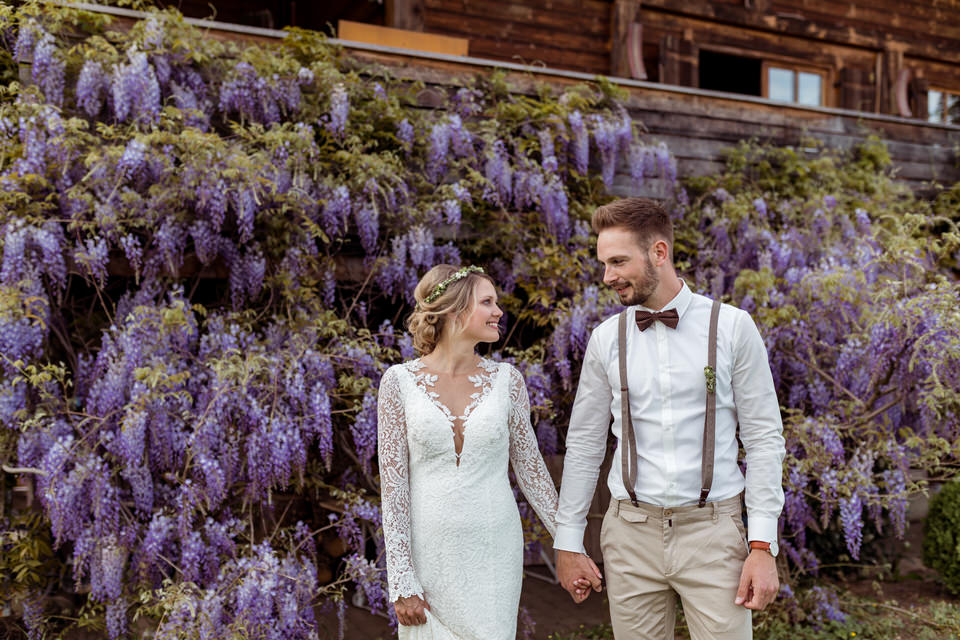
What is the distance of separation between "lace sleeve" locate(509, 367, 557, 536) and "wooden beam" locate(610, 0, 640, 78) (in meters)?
5.66

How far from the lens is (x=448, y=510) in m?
2.31

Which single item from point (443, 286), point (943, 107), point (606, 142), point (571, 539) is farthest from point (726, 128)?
point (943, 107)

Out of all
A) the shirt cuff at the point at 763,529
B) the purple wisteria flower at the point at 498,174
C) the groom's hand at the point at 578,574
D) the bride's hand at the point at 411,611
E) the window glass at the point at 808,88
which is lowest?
the bride's hand at the point at 411,611

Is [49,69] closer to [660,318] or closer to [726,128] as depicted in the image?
→ [660,318]

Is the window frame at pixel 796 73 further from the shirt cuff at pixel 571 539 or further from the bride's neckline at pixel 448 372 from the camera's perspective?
the shirt cuff at pixel 571 539

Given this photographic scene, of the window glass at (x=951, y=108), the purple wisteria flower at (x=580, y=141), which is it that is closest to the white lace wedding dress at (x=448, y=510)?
the purple wisteria flower at (x=580, y=141)

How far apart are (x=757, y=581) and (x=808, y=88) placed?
8139 millimetres

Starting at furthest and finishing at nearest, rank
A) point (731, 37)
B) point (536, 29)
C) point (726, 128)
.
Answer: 1. point (731, 37)
2. point (536, 29)
3. point (726, 128)

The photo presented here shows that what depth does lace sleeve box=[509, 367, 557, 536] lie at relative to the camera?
8.09ft

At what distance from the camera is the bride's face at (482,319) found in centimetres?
240

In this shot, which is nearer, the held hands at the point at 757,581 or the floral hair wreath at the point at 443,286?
the held hands at the point at 757,581

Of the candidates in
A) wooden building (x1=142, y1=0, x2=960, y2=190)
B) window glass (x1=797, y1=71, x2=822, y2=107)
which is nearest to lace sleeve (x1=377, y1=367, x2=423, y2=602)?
wooden building (x1=142, y1=0, x2=960, y2=190)

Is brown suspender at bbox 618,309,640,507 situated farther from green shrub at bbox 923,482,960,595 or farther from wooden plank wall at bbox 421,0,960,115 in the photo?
wooden plank wall at bbox 421,0,960,115

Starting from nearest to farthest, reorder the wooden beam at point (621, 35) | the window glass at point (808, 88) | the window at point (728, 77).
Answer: the wooden beam at point (621, 35) → the window glass at point (808, 88) → the window at point (728, 77)
